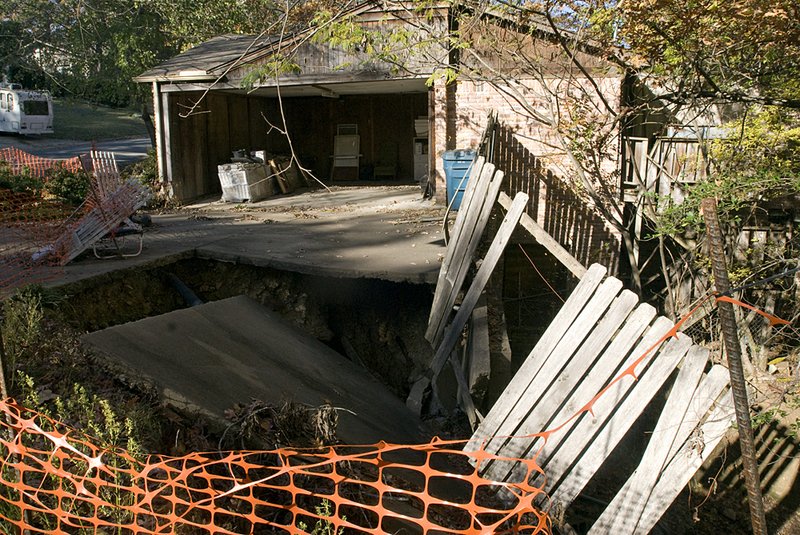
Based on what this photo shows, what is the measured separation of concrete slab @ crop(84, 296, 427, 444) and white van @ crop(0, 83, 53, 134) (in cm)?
2912

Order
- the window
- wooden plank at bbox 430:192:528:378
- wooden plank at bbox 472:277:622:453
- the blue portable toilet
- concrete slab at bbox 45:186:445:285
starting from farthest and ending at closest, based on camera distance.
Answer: the window, the blue portable toilet, concrete slab at bbox 45:186:445:285, wooden plank at bbox 430:192:528:378, wooden plank at bbox 472:277:622:453

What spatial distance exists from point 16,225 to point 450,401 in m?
7.46

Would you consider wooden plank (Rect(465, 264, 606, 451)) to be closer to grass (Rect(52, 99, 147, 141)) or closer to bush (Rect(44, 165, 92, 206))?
bush (Rect(44, 165, 92, 206))

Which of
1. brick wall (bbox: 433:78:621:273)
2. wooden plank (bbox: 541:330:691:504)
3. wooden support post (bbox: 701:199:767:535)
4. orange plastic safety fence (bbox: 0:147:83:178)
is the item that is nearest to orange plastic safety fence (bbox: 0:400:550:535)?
wooden plank (bbox: 541:330:691:504)

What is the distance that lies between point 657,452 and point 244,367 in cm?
303

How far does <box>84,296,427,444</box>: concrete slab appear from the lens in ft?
15.0

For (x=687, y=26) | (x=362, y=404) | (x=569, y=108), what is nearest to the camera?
(x=362, y=404)

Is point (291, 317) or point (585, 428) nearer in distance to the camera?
point (585, 428)

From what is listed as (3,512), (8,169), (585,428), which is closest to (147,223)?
(3,512)

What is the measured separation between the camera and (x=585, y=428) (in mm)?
4164

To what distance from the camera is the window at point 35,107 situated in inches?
1207

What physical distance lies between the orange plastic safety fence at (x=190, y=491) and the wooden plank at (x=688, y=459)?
67cm

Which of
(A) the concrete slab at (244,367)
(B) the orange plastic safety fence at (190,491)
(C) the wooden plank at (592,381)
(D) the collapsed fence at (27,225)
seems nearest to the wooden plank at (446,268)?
(A) the concrete slab at (244,367)

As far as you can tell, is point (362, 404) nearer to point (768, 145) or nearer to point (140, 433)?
point (140, 433)
